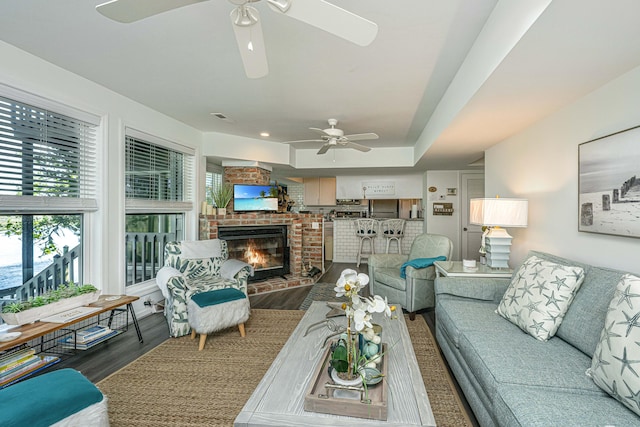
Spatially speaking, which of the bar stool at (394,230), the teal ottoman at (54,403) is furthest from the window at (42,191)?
the bar stool at (394,230)

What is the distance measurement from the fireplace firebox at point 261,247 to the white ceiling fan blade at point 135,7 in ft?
11.0

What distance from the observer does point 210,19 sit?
1.79 m

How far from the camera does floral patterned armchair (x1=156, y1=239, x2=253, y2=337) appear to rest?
2.70m

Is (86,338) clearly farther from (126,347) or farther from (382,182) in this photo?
(382,182)

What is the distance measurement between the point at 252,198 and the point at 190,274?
5.96 feet

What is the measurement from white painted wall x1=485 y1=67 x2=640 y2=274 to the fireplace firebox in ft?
10.6

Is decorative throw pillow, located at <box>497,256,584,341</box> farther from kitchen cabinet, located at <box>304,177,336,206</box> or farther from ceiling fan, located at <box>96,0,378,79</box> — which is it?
kitchen cabinet, located at <box>304,177,336,206</box>

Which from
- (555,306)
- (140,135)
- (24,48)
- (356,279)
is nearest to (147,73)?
(24,48)

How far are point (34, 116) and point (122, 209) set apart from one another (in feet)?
3.44

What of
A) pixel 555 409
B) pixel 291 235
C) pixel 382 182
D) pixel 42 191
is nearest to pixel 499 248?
pixel 555 409

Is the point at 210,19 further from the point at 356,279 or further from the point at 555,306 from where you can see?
the point at 555,306

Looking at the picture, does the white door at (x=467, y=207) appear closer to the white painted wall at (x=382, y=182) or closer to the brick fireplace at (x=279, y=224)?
the white painted wall at (x=382, y=182)

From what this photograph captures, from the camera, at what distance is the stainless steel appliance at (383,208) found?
24.5 feet

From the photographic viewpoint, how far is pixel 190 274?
3.24 meters
